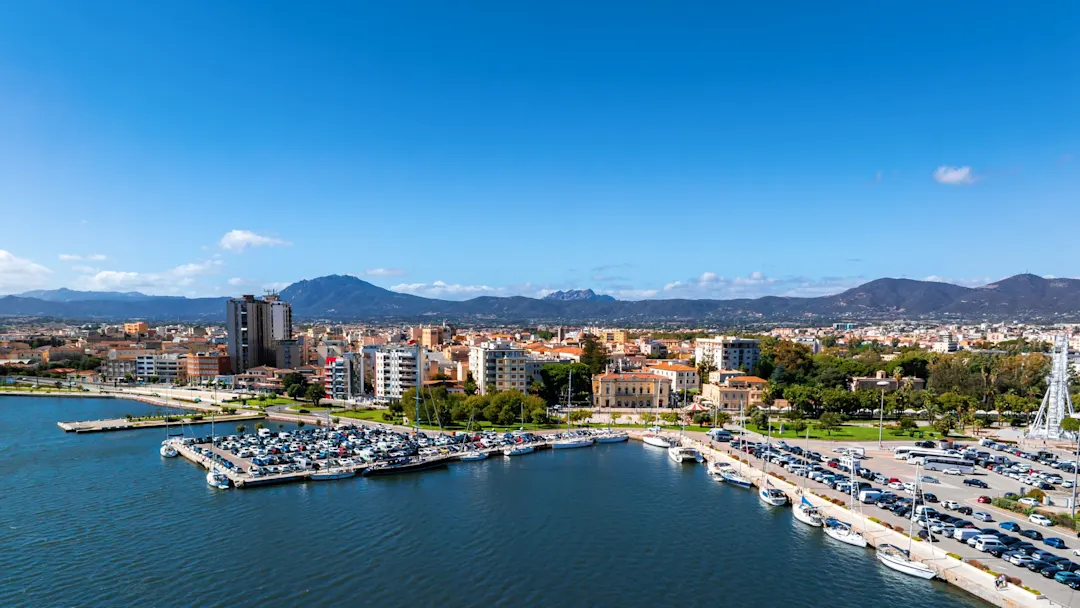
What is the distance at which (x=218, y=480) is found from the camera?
73.3 feet

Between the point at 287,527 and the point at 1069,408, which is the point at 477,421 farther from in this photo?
the point at 1069,408

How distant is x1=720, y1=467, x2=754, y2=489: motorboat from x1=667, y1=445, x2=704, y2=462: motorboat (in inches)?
115

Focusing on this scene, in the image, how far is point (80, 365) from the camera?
207 ft

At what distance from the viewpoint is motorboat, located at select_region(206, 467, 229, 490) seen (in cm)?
2217

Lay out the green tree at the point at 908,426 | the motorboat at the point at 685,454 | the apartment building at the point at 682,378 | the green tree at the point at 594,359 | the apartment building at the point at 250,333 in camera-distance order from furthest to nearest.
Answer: the apartment building at the point at 250,333 < the green tree at the point at 594,359 < the apartment building at the point at 682,378 < the green tree at the point at 908,426 < the motorboat at the point at 685,454

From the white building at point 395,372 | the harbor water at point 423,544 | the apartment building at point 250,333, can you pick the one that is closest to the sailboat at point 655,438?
the harbor water at point 423,544

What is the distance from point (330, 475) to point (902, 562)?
17710mm

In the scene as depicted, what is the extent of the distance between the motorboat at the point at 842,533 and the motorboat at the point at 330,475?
1575cm

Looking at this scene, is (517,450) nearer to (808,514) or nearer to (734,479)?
(734,479)

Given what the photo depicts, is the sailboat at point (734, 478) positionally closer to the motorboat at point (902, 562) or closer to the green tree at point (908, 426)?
the motorboat at point (902, 562)

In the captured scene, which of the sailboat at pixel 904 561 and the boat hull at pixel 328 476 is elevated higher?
the boat hull at pixel 328 476

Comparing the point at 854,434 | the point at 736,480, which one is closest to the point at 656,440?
the point at 736,480

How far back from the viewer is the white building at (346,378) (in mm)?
45500

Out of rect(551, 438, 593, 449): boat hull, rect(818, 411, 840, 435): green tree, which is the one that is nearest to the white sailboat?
rect(551, 438, 593, 449): boat hull
